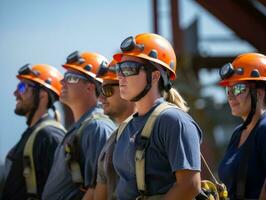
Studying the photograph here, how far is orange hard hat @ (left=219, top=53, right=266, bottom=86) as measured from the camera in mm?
6914

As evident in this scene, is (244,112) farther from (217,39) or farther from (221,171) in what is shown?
(217,39)

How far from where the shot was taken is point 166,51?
612cm

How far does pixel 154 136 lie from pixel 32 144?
2764 millimetres

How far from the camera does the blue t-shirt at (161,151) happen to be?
5.45 meters

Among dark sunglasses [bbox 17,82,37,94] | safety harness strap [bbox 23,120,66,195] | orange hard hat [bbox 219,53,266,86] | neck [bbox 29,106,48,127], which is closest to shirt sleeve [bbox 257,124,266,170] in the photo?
orange hard hat [bbox 219,53,266,86]

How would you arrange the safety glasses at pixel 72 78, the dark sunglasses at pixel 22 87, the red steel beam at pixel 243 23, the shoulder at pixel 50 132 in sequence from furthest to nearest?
the red steel beam at pixel 243 23, the dark sunglasses at pixel 22 87, the shoulder at pixel 50 132, the safety glasses at pixel 72 78

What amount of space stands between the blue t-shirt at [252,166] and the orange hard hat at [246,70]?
0.39 meters

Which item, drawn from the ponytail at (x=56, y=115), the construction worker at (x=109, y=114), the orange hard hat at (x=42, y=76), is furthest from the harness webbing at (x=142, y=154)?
the orange hard hat at (x=42, y=76)

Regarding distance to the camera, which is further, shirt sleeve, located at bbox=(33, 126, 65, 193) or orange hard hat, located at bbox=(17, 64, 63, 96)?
Result: orange hard hat, located at bbox=(17, 64, 63, 96)

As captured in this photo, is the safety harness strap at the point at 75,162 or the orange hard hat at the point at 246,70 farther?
the safety harness strap at the point at 75,162

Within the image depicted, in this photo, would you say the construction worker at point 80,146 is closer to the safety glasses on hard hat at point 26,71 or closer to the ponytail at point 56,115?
the ponytail at point 56,115

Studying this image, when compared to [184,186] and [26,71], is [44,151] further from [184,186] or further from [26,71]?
[184,186]

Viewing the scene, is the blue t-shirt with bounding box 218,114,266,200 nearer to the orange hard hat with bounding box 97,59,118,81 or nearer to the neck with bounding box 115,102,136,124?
the neck with bounding box 115,102,136,124

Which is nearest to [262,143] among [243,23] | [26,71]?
[26,71]
